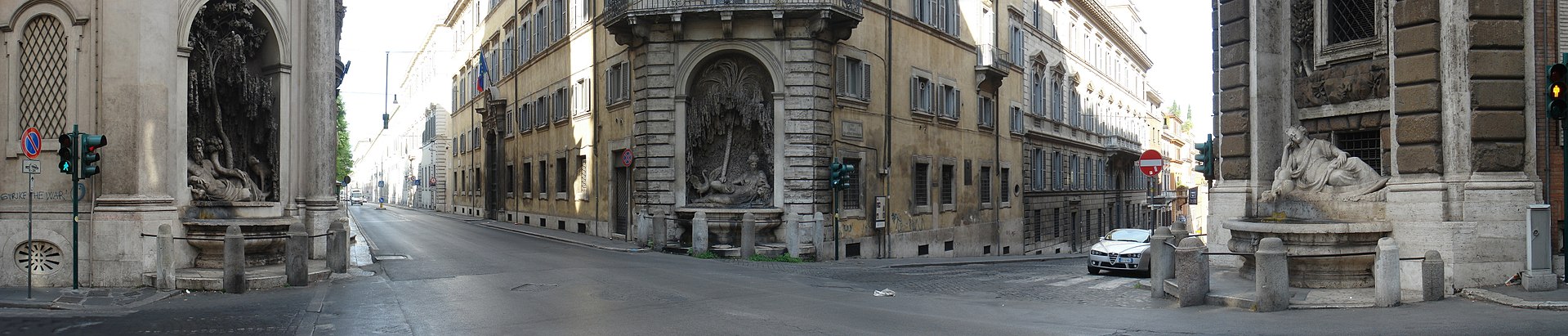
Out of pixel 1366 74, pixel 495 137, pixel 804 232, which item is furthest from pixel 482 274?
pixel 495 137

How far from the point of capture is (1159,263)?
14391 mm

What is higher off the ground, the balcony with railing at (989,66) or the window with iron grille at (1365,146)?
the balcony with railing at (989,66)

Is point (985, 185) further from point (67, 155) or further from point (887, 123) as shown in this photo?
point (67, 155)

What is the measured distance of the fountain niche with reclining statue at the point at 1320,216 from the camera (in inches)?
532

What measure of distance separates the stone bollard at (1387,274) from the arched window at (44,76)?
16.7 meters

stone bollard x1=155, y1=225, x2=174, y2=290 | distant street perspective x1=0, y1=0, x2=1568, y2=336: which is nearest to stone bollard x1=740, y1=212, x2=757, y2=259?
distant street perspective x1=0, y1=0, x2=1568, y2=336

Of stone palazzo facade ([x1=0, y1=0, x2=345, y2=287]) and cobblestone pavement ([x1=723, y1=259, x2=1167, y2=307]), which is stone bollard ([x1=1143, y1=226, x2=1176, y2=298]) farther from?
stone palazzo facade ([x1=0, y1=0, x2=345, y2=287])

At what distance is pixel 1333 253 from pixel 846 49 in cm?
1411

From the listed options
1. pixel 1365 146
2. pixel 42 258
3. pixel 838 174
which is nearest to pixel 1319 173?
pixel 1365 146

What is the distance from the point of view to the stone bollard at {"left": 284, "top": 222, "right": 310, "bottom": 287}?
14523 mm

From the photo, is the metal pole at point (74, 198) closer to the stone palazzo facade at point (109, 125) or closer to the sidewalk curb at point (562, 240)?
the stone palazzo facade at point (109, 125)

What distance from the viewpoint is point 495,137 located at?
45.9m

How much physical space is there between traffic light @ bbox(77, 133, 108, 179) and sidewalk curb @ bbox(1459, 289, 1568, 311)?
54.4 ft

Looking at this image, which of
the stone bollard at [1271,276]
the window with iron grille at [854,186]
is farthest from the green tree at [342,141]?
the stone bollard at [1271,276]
